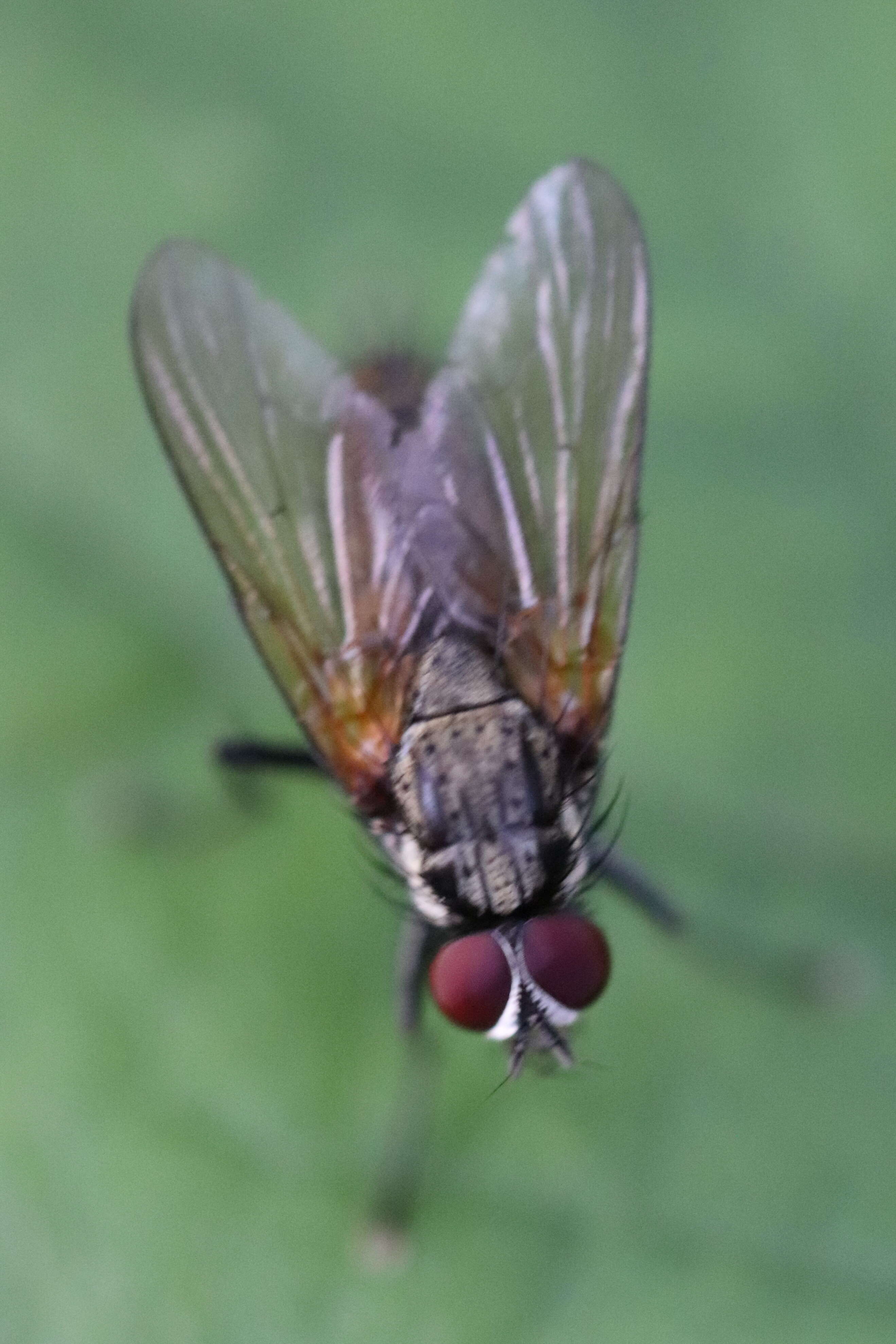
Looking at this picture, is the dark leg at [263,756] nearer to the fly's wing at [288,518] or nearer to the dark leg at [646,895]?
the fly's wing at [288,518]

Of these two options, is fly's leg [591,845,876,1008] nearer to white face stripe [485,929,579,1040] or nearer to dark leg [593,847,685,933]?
dark leg [593,847,685,933]

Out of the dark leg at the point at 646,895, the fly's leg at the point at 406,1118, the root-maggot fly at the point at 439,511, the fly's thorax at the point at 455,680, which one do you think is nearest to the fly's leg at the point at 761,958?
the dark leg at the point at 646,895

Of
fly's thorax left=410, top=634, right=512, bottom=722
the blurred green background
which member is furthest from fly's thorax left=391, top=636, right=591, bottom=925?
the blurred green background

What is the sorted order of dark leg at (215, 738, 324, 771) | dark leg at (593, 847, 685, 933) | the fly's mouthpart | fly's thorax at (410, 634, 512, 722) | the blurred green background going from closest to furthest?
the fly's mouthpart, fly's thorax at (410, 634, 512, 722), the blurred green background, dark leg at (593, 847, 685, 933), dark leg at (215, 738, 324, 771)

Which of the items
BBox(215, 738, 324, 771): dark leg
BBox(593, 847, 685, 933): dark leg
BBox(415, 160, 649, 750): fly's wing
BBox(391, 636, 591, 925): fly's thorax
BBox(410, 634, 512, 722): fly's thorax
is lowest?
BBox(593, 847, 685, 933): dark leg

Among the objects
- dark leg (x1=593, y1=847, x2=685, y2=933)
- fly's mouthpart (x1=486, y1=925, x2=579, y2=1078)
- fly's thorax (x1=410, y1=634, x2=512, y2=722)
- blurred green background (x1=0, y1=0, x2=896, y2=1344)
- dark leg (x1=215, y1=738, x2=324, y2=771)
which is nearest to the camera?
Result: fly's mouthpart (x1=486, y1=925, x2=579, y2=1078)

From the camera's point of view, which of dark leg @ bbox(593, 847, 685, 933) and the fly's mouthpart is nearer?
the fly's mouthpart

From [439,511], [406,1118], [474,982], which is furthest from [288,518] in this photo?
[406,1118]

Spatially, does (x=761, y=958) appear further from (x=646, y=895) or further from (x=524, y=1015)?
(x=524, y=1015)
